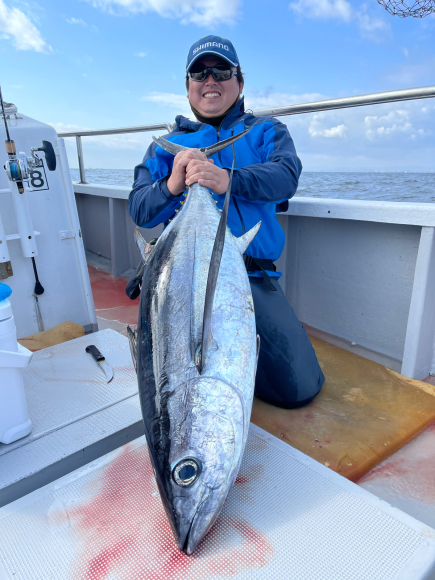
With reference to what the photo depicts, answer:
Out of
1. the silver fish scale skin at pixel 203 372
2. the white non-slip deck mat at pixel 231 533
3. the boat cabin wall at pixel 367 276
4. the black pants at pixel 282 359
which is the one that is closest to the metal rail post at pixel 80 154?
the boat cabin wall at pixel 367 276

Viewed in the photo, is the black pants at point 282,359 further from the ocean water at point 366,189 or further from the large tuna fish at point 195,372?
the ocean water at point 366,189

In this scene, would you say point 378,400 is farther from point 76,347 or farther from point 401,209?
point 76,347

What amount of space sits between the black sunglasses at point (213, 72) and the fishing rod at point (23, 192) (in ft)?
3.14

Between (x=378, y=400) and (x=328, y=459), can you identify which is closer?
(x=328, y=459)

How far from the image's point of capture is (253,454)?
3.94ft

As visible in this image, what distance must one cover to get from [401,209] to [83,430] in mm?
1831

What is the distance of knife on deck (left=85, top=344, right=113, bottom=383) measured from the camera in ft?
5.56

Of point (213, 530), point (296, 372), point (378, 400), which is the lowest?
point (378, 400)

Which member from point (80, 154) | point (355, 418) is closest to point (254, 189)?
point (355, 418)

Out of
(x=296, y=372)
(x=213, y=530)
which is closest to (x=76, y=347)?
(x=296, y=372)

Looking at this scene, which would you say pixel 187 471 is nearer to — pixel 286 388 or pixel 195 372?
pixel 195 372

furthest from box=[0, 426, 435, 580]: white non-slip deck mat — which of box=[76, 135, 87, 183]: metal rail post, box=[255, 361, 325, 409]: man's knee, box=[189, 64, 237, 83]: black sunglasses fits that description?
box=[76, 135, 87, 183]: metal rail post

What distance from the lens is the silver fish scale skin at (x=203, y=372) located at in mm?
885

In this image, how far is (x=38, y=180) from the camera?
2279 mm
